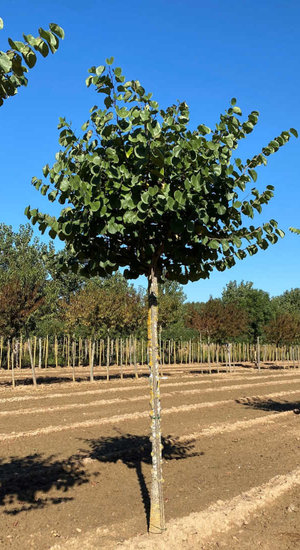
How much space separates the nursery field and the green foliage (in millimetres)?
3274

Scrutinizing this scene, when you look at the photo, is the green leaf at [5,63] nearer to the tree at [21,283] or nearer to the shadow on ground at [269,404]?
the tree at [21,283]

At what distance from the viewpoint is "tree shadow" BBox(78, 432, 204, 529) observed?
28.9ft

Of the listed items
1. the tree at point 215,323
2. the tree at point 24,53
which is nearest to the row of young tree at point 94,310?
the tree at point 215,323

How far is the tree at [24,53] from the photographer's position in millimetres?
2867

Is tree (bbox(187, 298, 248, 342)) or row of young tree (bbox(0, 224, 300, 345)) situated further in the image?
tree (bbox(187, 298, 248, 342))

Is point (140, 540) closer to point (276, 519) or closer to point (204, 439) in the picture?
point (276, 519)

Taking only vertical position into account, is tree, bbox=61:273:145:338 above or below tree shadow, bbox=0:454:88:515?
above

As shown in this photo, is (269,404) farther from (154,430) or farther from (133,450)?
(154,430)

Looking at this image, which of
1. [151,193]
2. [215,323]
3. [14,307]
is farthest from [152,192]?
[215,323]

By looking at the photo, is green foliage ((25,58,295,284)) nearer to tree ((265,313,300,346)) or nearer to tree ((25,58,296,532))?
tree ((25,58,296,532))

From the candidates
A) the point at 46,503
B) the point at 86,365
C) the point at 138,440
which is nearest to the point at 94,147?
the point at 46,503

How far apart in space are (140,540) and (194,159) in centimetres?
425

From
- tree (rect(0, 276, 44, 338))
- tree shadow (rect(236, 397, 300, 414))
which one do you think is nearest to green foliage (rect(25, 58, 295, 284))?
tree shadow (rect(236, 397, 300, 414))

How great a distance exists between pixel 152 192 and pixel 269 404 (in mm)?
14971
